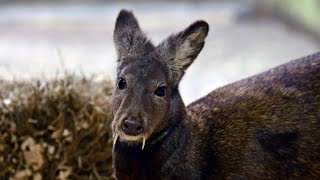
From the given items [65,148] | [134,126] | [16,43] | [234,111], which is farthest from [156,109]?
[16,43]

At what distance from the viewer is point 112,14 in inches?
335

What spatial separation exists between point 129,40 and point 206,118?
0.41 metres

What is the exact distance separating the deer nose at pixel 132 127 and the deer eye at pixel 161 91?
18 centimetres

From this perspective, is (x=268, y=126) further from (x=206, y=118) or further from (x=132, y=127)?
(x=132, y=127)

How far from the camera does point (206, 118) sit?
127 inches

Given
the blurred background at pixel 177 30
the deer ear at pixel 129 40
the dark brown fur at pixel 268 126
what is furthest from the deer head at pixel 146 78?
the blurred background at pixel 177 30

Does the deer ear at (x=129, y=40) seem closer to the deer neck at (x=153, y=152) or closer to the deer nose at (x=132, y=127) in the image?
the deer neck at (x=153, y=152)

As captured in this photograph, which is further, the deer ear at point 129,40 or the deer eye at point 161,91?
the deer ear at point 129,40

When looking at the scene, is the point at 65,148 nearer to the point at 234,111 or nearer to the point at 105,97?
the point at 105,97

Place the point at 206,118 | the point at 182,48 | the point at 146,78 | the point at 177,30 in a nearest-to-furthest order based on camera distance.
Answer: the point at 146,78, the point at 182,48, the point at 206,118, the point at 177,30

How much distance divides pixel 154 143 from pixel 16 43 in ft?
14.7

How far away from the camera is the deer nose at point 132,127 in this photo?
111 inches

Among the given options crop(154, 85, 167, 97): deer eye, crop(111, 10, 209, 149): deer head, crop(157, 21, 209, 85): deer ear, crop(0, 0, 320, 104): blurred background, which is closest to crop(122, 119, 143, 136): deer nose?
crop(111, 10, 209, 149): deer head

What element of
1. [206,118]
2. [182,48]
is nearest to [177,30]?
[206,118]
